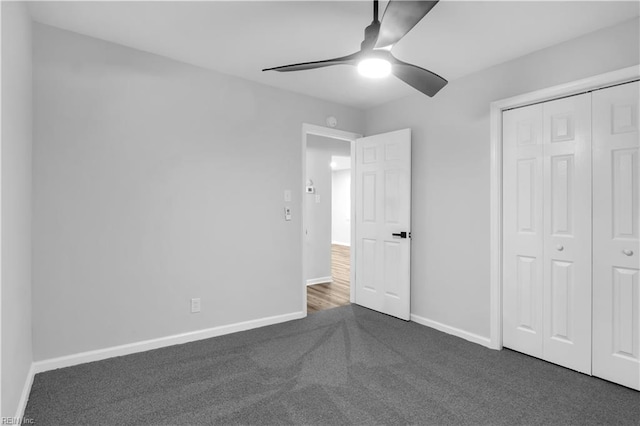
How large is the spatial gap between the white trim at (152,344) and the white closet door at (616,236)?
260 centimetres

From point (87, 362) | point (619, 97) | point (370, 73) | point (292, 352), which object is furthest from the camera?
point (292, 352)

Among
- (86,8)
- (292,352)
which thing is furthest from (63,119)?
(292,352)

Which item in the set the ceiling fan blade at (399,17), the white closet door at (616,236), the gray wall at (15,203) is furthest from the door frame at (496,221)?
the gray wall at (15,203)

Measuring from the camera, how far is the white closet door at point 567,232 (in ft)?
8.00

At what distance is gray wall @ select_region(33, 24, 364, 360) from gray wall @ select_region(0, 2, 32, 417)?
17 centimetres

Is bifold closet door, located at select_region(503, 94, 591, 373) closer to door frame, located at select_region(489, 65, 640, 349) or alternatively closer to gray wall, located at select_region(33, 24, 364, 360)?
door frame, located at select_region(489, 65, 640, 349)

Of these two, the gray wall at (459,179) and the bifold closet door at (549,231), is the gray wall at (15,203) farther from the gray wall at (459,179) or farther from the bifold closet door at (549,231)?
the bifold closet door at (549,231)

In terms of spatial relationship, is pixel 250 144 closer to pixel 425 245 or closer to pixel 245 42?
pixel 245 42

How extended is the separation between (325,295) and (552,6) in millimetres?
3766

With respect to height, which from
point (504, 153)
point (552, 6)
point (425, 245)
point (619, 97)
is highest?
point (552, 6)

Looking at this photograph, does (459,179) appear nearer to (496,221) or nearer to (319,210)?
(496,221)

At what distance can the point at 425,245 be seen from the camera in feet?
11.5

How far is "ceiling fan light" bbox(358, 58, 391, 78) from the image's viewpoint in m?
1.93

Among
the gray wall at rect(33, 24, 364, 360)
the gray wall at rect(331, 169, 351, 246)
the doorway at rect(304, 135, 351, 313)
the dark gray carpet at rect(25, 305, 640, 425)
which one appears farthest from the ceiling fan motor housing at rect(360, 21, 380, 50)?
the gray wall at rect(331, 169, 351, 246)
